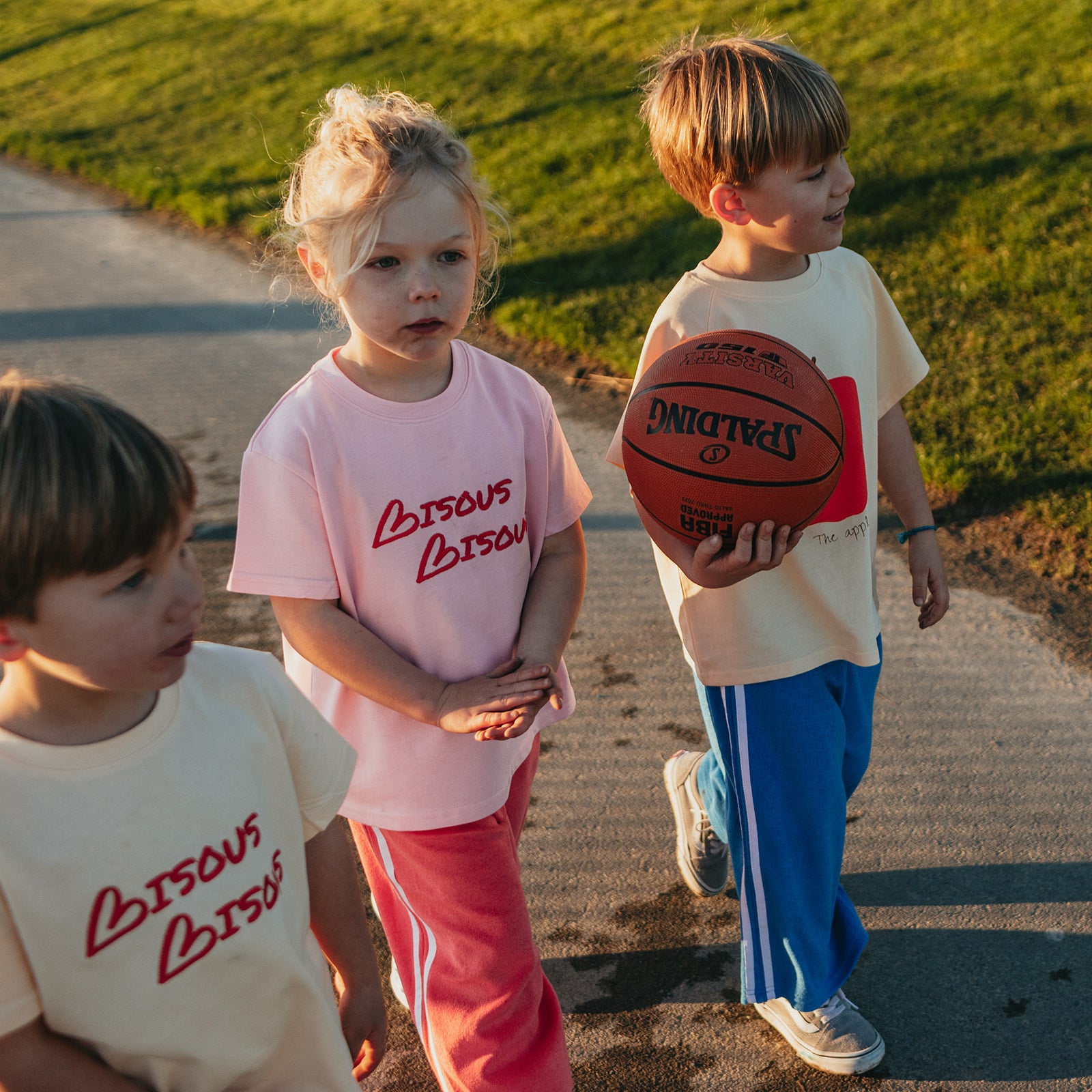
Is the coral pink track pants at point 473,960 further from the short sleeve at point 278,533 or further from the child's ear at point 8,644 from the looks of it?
the child's ear at point 8,644

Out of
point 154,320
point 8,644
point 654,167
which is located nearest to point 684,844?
point 8,644

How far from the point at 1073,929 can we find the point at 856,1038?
2.42 ft

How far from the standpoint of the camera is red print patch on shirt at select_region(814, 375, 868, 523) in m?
2.44

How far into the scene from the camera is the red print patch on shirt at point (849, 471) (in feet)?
8.02

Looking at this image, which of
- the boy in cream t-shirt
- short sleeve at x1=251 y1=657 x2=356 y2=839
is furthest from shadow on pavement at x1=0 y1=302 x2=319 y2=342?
the boy in cream t-shirt

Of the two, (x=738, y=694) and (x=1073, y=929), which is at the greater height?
(x=738, y=694)

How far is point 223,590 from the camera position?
484 centimetres

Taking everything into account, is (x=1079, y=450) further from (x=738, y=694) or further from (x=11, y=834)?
(x=11, y=834)

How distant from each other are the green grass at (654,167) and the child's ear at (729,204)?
103 inches

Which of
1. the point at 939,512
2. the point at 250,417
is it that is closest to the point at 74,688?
the point at 939,512

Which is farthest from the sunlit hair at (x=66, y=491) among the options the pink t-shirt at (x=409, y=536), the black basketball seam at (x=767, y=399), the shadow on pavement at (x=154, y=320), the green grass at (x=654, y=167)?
the shadow on pavement at (x=154, y=320)

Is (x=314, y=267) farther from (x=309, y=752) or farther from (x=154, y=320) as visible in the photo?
(x=154, y=320)

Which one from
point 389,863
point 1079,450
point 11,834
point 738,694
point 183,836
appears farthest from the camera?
point 1079,450

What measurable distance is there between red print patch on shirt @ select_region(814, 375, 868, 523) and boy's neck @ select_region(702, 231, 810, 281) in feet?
0.85
